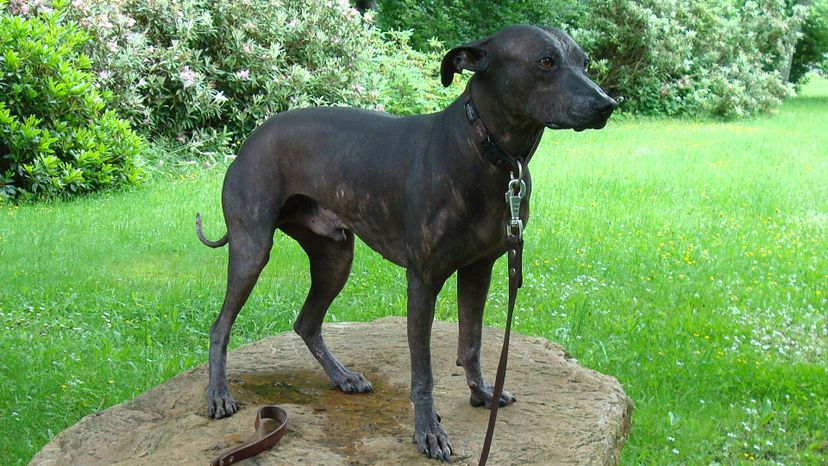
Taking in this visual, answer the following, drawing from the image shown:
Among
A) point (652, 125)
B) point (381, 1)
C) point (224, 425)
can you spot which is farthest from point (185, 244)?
point (381, 1)

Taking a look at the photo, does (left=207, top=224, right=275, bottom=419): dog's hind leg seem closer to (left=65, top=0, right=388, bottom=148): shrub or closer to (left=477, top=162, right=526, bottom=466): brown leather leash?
(left=477, top=162, right=526, bottom=466): brown leather leash

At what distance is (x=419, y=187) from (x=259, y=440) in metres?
1.22

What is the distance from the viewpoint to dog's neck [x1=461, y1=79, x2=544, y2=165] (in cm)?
349

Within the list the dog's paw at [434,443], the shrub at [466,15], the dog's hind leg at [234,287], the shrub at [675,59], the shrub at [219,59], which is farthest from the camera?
the shrub at [466,15]

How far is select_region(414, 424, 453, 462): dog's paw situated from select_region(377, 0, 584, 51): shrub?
17775mm

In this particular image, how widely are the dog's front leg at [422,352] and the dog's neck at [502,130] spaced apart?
632mm

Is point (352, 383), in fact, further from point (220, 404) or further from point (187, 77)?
point (187, 77)

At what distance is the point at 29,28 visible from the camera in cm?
1012

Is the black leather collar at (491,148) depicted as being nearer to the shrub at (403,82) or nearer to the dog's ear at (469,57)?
the dog's ear at (469,57)

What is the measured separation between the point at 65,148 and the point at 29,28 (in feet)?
4.54

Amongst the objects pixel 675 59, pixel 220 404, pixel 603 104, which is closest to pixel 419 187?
pixel 603 104

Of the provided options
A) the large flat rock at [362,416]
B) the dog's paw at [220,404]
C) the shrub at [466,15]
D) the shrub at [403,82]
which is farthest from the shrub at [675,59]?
the dog's paw at [220,404]

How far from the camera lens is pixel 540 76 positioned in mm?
3320

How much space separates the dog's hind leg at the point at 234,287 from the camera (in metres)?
4.23
